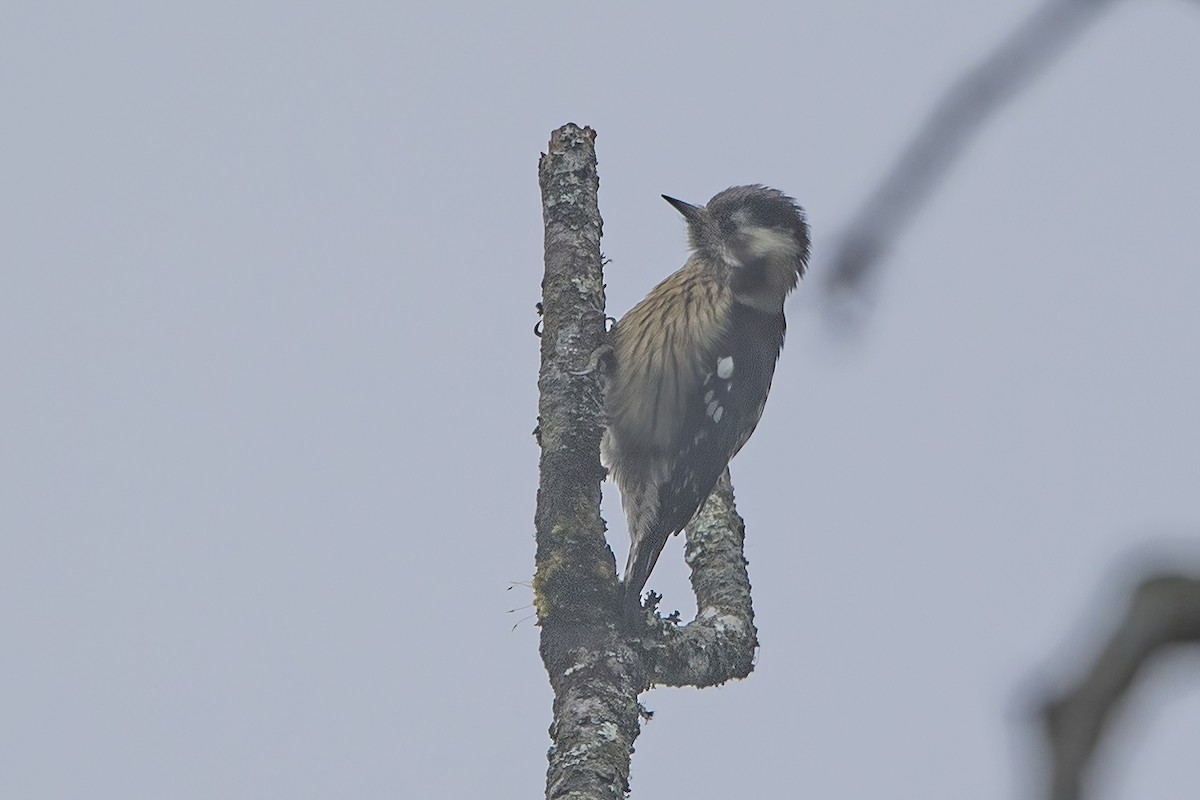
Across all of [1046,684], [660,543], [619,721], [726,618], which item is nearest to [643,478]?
[660,543]

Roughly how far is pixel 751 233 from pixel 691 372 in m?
0.84

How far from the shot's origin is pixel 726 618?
3900mm

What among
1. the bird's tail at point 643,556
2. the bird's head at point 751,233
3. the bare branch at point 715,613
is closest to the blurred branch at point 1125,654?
the bare branch at point 715,613

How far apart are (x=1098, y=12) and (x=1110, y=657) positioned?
36 cm

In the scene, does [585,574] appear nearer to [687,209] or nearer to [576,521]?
[576,521]

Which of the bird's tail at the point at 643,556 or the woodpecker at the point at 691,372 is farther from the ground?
the woodpecker at the point at 691,372

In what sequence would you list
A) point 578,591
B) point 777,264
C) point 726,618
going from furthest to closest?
point 777,264
point 726,618
point 578,591

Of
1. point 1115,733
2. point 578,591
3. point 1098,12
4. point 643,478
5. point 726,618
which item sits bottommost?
point 1115,733

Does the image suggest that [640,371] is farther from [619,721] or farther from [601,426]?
[619,721]

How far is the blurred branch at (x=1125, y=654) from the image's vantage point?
51 centimetres

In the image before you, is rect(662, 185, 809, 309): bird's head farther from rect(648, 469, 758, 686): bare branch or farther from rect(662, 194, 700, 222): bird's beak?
rect(648, 469, 758, 686): bare branch

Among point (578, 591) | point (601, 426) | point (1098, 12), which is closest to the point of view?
point (1098, 12)

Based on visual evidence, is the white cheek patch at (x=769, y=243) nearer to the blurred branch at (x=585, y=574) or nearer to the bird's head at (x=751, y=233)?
the bird's head at (x=751, y=233)

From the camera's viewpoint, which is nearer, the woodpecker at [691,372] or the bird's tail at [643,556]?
the bird's tail at [643,556]
